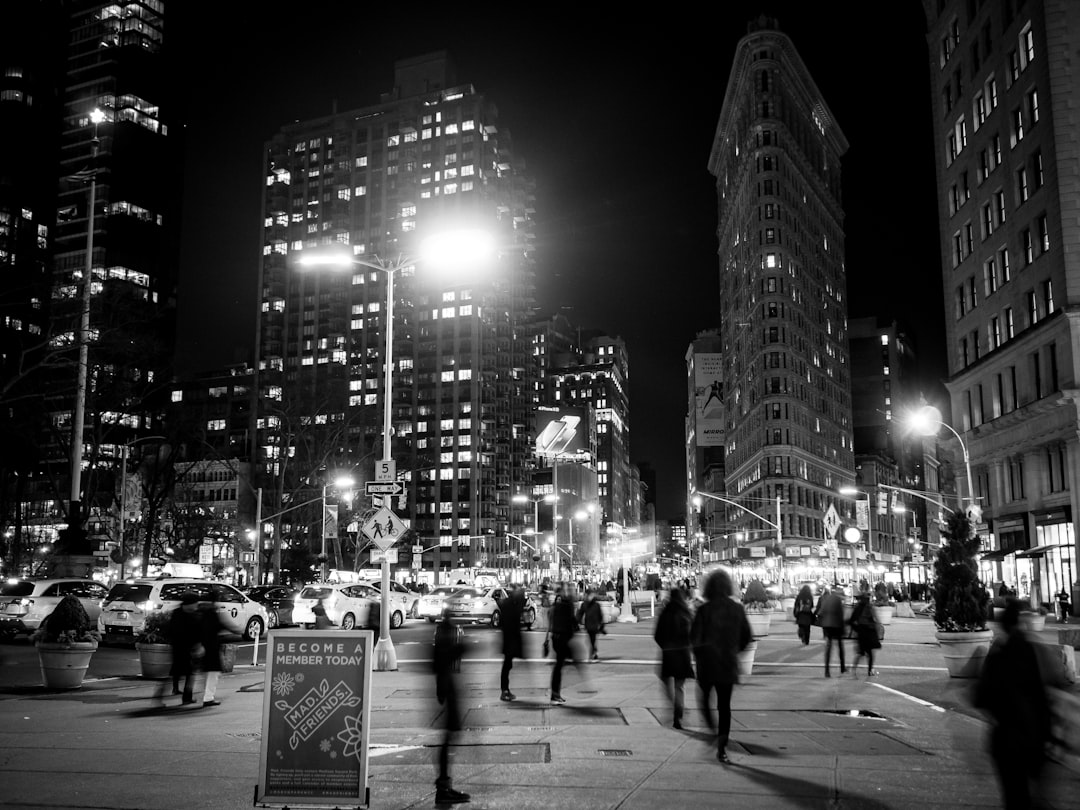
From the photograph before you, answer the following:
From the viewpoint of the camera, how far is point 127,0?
569ft

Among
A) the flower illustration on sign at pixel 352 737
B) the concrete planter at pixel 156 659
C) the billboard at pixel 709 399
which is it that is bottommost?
the concrete planter at pixel 156 659

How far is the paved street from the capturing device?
8.85m

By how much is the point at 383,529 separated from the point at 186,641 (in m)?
6.08

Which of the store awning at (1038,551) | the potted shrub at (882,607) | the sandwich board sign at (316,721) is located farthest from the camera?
the store awning at (1038,551)

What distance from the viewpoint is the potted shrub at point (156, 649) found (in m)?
18.5

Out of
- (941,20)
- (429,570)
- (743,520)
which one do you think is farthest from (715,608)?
(429,570)

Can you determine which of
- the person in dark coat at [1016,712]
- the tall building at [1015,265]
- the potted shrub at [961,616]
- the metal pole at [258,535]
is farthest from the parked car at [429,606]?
the person in dark coat at [1016,712]

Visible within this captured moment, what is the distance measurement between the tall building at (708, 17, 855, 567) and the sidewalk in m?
93.8

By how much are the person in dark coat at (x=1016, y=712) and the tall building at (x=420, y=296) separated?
15664 cm

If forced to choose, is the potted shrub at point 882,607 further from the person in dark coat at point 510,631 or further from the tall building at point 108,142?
the tall building at point 108,142

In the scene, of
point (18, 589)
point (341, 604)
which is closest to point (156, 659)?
point (18, 589)

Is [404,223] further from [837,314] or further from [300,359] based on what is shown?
[837,314]

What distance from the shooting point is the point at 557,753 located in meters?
10.9

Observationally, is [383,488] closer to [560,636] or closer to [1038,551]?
[560,636]
